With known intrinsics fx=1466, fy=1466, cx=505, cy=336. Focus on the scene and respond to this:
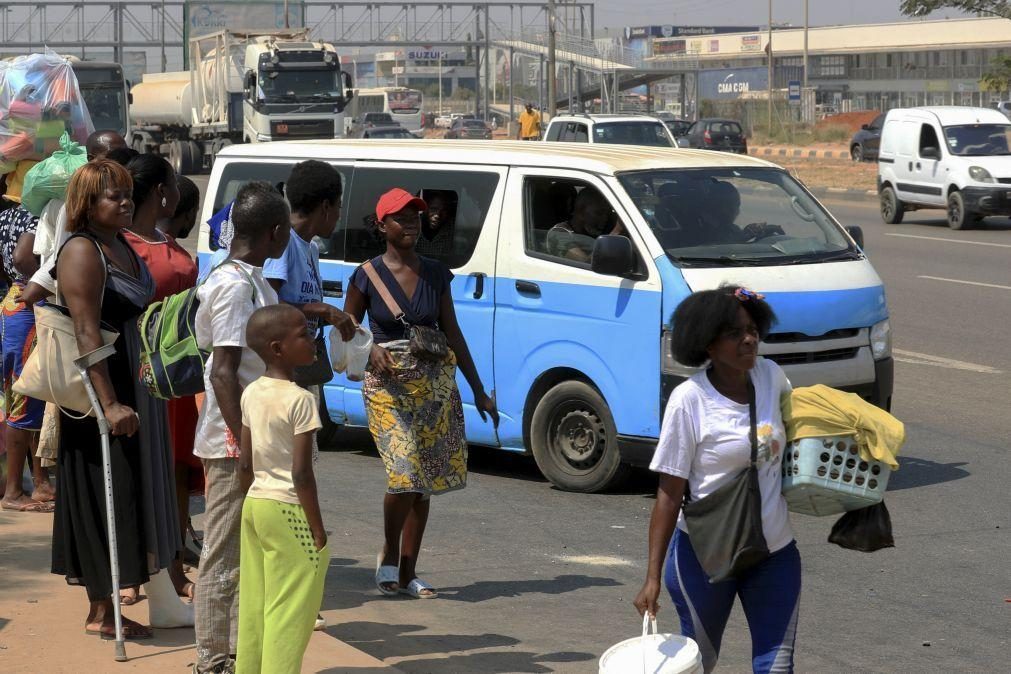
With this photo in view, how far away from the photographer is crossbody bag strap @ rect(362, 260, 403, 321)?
20.4ft

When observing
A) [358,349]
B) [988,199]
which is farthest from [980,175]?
[358,349]

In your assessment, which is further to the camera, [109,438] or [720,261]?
[720,261]

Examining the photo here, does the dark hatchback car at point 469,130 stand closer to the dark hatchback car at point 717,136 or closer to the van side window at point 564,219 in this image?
the dark hatchback car at point 717,136

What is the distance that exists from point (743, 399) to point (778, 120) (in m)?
61.1

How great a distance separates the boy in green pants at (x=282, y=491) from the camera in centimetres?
429

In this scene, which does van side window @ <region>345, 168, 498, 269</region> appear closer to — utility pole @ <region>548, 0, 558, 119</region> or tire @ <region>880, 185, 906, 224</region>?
tire @ <region>880, 185, 906, 224</region>

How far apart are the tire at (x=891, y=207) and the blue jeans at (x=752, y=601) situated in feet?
73.2

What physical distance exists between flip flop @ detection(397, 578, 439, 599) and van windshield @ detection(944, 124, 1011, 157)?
1945 cm

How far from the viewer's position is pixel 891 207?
25625 millimetres

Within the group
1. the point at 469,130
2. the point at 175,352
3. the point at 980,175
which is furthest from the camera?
the point at 469,130

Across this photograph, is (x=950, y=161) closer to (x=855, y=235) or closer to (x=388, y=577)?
(x=855, y=235)

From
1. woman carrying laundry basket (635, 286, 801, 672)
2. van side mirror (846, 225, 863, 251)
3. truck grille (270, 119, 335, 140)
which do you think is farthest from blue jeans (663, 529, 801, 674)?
truck grille (270, 119, 335, 140)

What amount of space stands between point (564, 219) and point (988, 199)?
16662 mm

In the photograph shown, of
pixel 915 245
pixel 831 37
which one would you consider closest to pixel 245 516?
pixel 915 245
